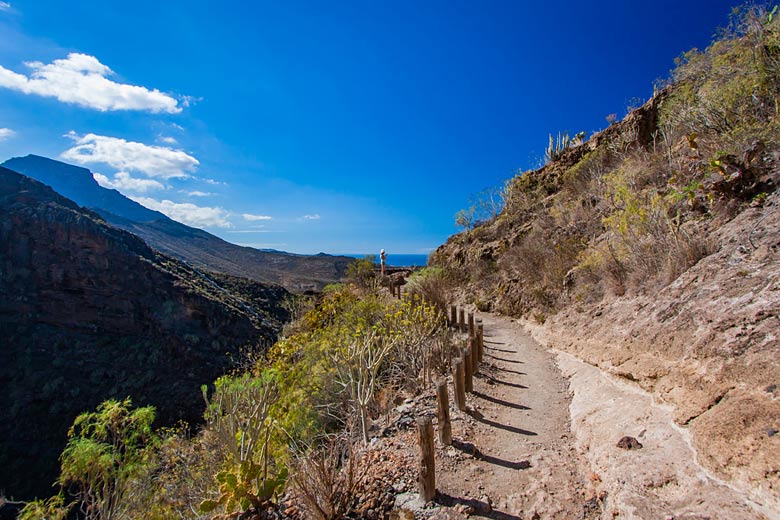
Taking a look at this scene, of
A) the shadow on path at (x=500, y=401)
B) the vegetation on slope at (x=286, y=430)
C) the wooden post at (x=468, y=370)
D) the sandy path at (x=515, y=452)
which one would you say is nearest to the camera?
the sandy path at (x=515, y=452)

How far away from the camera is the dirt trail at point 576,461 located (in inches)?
103

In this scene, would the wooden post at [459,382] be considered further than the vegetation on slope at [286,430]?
Yes

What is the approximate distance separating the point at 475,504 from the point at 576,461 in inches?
51.5

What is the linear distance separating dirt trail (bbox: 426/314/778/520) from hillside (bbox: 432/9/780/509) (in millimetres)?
193

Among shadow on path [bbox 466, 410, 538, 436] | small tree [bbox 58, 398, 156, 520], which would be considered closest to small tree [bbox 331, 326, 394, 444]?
shadow on path [bbox 466, 410, 538, 436]

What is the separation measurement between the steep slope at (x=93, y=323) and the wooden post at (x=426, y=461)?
27.6 meters

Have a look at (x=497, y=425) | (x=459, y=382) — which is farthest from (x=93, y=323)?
(x=497, y=425)

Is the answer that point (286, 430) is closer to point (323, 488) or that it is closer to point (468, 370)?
point (323, 488)

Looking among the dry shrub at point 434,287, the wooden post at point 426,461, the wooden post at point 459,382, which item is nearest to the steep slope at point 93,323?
the dry shrub at point 434,287

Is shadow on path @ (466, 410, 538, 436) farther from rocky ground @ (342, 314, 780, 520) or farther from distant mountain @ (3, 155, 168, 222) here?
distant mountain @ (3, 155, 168, 222)

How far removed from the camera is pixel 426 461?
3.34 metres

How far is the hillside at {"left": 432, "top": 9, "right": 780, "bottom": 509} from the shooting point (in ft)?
9.54

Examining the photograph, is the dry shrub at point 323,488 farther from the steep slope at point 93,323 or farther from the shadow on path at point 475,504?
the steep slope at point 93,323

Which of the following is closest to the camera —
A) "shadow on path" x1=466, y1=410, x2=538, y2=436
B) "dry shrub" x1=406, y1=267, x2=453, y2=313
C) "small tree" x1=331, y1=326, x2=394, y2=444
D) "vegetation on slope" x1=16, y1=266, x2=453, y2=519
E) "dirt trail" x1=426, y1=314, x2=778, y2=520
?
"dirt trail" x1=426, y1=314, x2=778, y2=520
